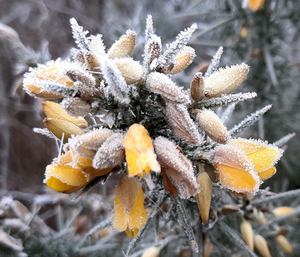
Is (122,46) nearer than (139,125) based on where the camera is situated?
No

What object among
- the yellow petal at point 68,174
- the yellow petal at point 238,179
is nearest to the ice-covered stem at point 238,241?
the yellow petal at point 238,179

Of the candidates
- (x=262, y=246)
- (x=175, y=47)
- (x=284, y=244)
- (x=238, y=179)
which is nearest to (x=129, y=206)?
(x=238, y=179)

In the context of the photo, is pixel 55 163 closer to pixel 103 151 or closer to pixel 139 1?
pixel 103 151

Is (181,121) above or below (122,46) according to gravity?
below

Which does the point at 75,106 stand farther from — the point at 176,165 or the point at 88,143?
the point at 176,165

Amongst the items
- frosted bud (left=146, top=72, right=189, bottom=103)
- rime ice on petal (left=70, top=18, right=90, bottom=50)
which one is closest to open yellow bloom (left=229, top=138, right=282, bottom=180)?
frosted bud (left=146, top=72, right=189, bottom=103)

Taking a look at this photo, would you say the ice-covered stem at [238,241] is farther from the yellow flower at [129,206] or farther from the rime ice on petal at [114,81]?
the rime ice on petal at [114,81]

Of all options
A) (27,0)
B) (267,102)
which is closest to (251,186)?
(267,102)
